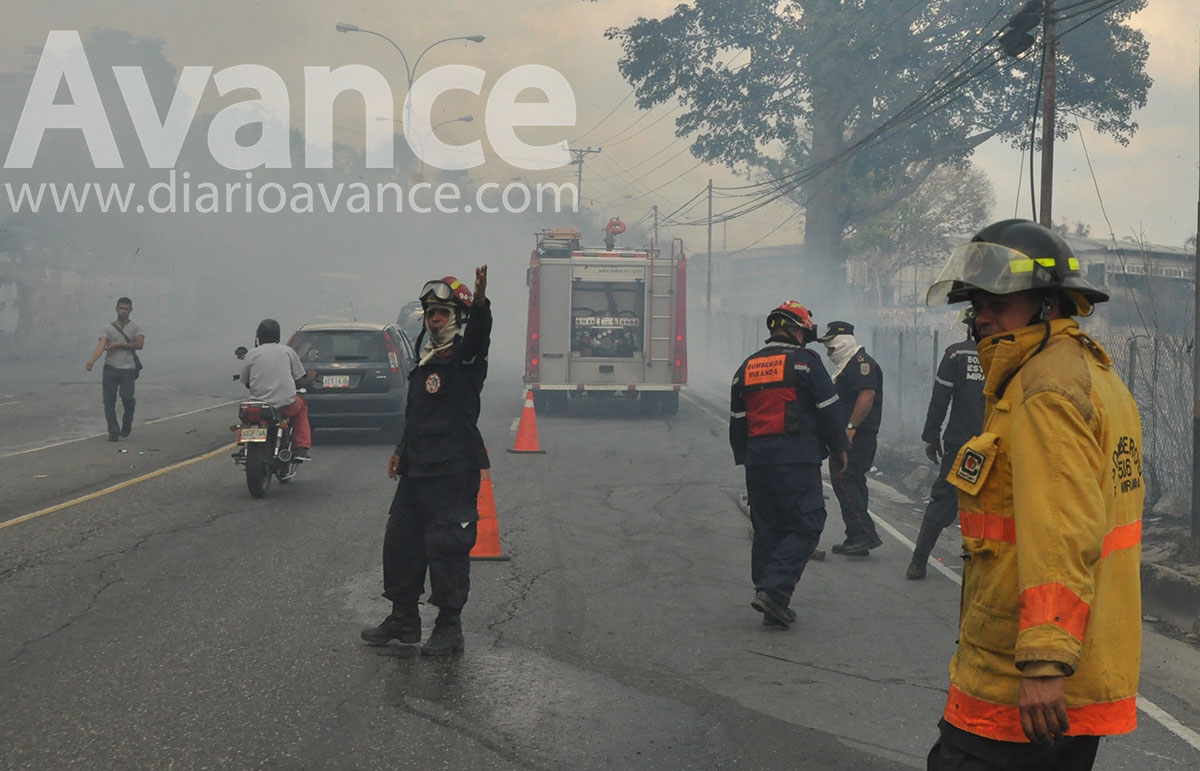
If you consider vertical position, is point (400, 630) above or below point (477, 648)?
above

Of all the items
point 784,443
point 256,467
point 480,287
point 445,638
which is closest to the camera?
point 480,287

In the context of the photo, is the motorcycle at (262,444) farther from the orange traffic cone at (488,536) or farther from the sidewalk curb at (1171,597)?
the sidewalk curb at (1171,597)

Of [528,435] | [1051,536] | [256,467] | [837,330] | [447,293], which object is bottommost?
[528,435]

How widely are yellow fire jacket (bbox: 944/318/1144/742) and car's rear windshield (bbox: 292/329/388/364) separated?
44.5ft

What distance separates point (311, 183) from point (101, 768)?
86520 millimetres

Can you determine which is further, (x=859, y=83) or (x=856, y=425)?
(x=859, y=83)

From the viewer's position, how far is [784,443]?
703cm

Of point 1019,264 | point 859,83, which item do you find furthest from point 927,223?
point 1019,264

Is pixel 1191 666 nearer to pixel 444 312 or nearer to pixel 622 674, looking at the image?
pixel 622 674

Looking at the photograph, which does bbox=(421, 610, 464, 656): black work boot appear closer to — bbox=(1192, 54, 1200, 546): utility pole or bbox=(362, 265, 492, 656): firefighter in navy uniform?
bbox=(362, 265, 492, 656): firefighter in navy uniform

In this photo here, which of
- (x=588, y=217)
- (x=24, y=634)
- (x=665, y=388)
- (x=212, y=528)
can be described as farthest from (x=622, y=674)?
(x=588, y=217)

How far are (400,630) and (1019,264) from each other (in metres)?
4.27

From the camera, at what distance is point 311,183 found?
86938mm

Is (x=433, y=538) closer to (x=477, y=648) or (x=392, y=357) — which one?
(x=477, y=648)
